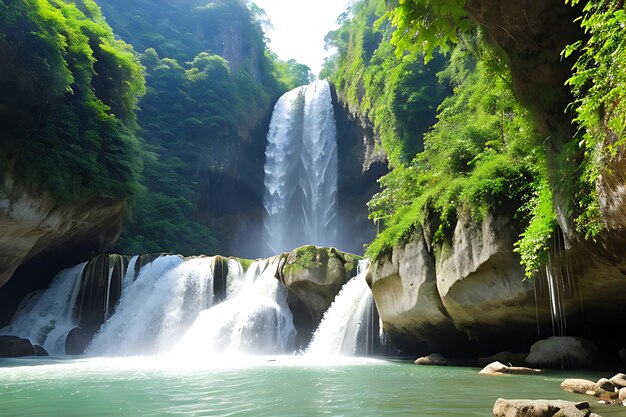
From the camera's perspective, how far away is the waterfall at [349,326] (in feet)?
46.3

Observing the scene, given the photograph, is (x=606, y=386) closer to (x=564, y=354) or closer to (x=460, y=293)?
(x=564, y=354)

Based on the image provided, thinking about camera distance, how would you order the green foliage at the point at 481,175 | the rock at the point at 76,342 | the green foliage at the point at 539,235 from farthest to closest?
the rock at the point at 76,342 < the green foliage at the point at 481,175 < the green foliage at the point at 539,235

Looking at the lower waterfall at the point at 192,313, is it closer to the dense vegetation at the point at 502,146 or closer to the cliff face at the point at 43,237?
the cliff face at the point at 43,237

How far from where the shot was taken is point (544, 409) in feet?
12.3

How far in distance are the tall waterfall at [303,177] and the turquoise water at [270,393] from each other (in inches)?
925

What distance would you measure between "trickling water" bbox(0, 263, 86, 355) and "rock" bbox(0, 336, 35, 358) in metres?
1.93

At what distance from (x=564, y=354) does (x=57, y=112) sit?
18393 mm

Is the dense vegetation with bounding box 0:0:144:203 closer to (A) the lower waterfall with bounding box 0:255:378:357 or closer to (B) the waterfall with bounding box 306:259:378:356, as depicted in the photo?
(A) the lower waterfall with bounding box 0:255:378:357

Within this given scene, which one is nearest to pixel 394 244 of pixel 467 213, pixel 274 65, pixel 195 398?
pixel 467 213

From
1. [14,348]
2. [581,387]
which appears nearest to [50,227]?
[14,348]

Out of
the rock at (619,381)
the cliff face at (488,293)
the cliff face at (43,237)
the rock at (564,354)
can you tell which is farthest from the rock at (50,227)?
the rock at (619,381)

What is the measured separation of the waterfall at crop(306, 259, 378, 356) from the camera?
14.1 meters

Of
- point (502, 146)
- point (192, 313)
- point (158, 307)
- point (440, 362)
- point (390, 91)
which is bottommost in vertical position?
point (440, 362)

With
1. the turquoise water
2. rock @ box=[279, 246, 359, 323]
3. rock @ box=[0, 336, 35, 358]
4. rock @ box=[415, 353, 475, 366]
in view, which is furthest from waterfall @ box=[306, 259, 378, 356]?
rock @ box=[0, 336, 35, 358]
